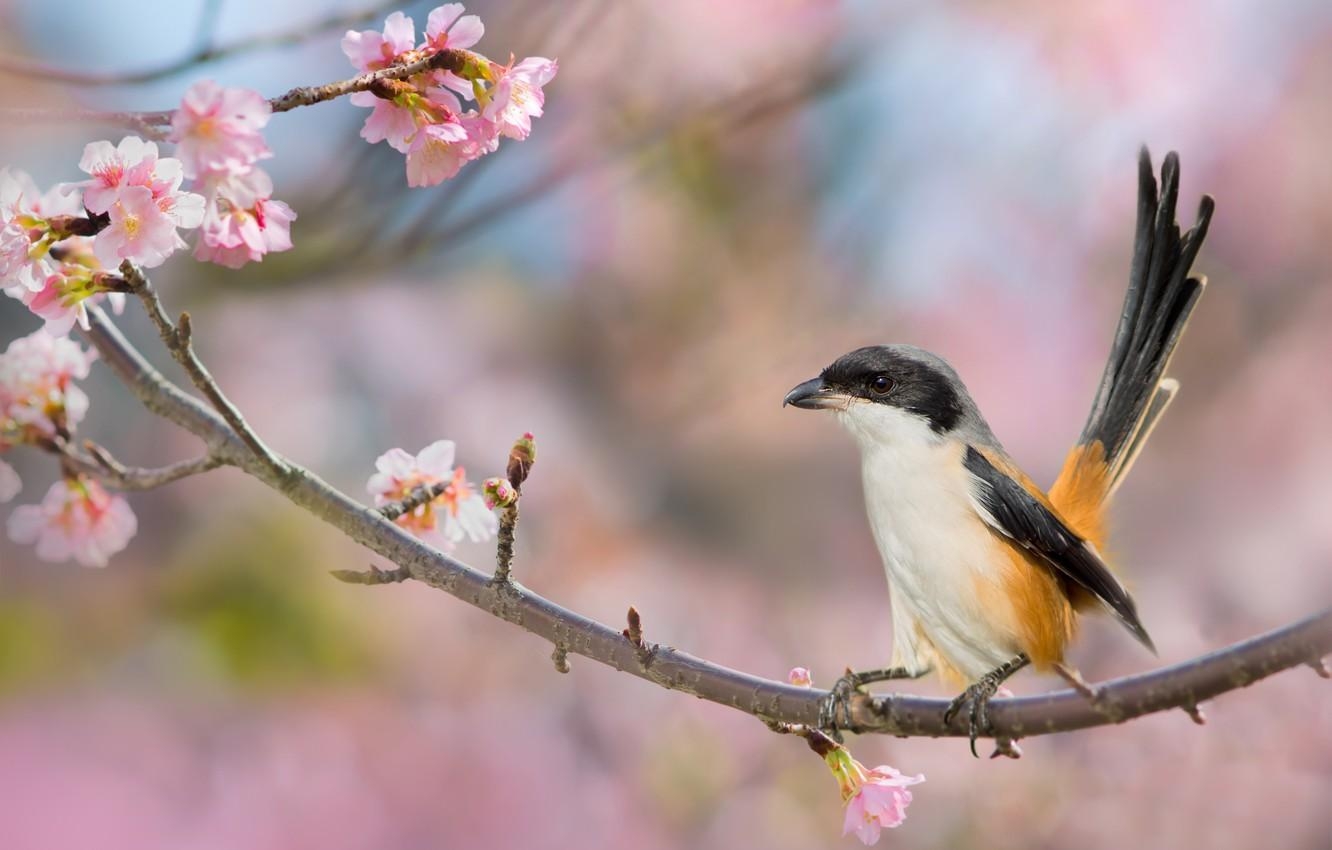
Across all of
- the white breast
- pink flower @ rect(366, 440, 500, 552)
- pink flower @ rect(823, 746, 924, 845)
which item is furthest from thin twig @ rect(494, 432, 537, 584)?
the white breast

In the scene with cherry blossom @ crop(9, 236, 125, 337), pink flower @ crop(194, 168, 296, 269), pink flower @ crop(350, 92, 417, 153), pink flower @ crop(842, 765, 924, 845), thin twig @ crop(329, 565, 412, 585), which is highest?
pink flower @ crop(350, 92, 417, 153)

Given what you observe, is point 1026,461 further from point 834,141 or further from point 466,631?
point 466,631

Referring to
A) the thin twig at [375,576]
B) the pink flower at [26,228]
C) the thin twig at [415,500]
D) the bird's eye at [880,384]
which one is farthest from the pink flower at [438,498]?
the bird's eye at [880,384]

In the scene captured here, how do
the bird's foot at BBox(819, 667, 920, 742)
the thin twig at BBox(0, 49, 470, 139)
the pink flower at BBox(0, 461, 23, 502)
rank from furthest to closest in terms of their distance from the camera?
the pink flower at BBox(0, 461, 23, 502) → the bird's foot at BBox(819, 667, 920, 742) → the thin twig at BBox(0, 49, 470, 139)

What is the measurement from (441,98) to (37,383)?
585 mm

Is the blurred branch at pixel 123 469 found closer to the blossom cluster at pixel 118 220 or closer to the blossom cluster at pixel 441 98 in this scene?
the blossom cluster at pixel 118 220

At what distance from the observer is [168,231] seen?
0.97m

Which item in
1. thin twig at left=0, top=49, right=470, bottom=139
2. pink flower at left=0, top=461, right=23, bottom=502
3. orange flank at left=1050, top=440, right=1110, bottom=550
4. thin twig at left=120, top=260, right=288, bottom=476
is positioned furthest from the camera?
orange flank at left=1050, top=440, right=1110, bottom=550

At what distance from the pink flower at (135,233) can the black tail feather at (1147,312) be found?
919 mm

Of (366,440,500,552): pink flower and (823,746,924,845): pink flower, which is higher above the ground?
(366,440,500,552): pink flower

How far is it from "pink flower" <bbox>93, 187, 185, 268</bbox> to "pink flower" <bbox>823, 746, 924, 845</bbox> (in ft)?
2.54

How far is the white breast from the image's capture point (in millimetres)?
1306

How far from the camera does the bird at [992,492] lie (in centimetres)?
129

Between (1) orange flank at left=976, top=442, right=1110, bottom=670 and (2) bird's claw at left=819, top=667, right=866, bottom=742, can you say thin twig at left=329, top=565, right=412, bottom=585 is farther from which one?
(1) orange flank at left=976, top=442, right=1110, bottom=670
